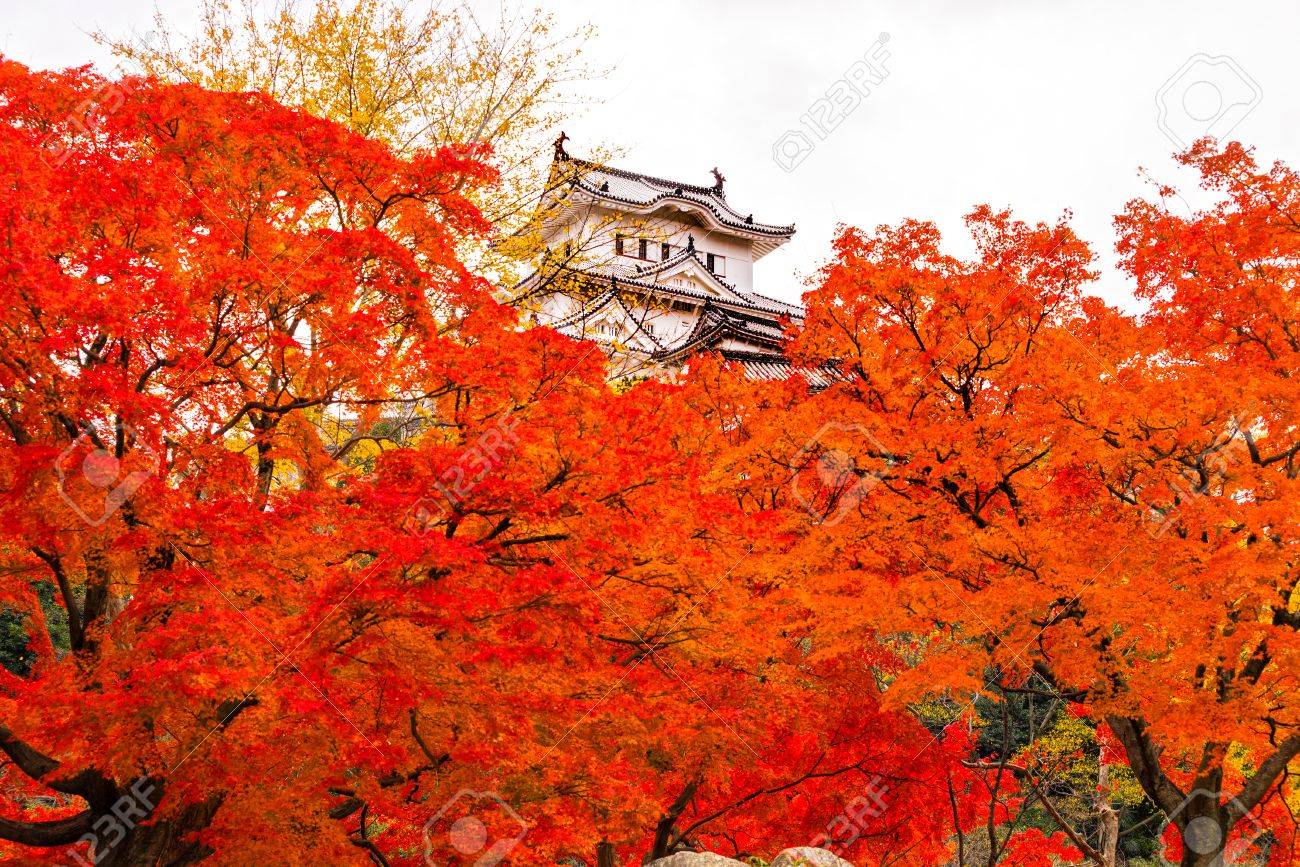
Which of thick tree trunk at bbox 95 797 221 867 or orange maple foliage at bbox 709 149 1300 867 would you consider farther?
orange maple foliage at bbox 709 149 1300 867

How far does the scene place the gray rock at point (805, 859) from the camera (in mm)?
10375

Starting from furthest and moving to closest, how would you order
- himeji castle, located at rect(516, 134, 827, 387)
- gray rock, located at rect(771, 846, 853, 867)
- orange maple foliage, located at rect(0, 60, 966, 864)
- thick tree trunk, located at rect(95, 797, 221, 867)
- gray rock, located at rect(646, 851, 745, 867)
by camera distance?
himeji castle, located at rect(516, 134, 827, 387), gray rock, located at rect(771, 846, 853, 867), gray rock, located at rect(646, 851, 745, 867), thick tree trunk, located at rect(95, 797, 221, 867), orange maple foliage, located at rect(0, 60, 966, 864)

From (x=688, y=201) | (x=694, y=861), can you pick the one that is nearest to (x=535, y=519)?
(x=694, y=861)

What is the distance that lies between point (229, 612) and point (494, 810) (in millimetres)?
3173

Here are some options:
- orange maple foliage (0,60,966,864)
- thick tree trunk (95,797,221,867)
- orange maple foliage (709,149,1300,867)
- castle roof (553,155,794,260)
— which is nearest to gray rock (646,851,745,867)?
orange maple foliage (0,60,966,864)

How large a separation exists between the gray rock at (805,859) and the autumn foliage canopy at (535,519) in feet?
5.24

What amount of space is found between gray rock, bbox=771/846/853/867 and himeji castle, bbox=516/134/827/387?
18.2m

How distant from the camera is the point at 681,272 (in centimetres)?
3919

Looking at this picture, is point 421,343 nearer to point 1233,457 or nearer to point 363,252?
point 363,252

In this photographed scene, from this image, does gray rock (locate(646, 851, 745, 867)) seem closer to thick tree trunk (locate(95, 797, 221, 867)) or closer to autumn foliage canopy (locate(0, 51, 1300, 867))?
autumn foliage canopy (locate(0, 51, 1300, 867))

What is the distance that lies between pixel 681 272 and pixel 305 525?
104 ft

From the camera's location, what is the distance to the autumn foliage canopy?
816 centimetres

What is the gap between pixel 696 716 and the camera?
11.4 metres

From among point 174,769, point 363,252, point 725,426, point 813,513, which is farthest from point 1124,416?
point 174,769
